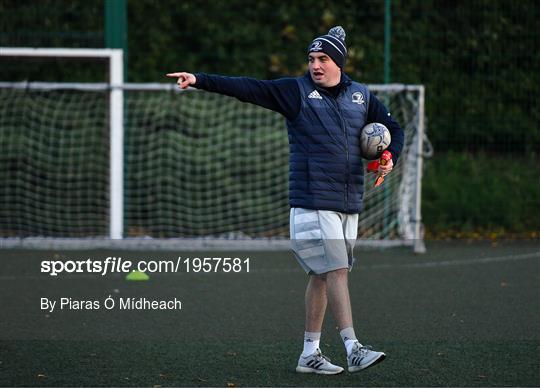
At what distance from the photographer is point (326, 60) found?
565cm

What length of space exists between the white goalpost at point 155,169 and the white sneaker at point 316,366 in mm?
6399

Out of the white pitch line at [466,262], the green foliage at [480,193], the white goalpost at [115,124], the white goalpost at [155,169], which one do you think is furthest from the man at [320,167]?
the green foliage at [480,193]

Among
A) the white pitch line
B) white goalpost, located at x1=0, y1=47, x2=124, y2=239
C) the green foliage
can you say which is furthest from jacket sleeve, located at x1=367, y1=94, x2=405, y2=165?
the green foliage

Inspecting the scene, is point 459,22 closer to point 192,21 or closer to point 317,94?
point 192,21

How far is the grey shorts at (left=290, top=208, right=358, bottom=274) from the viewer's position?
557cm

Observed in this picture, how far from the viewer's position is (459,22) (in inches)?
519

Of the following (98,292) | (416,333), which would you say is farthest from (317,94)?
(98,292)

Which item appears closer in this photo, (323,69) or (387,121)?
(323,69)

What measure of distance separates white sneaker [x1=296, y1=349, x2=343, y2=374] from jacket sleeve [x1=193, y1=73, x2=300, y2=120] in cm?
114

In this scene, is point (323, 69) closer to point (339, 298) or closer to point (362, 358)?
point (339, 298)

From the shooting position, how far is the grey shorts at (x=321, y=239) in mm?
5574

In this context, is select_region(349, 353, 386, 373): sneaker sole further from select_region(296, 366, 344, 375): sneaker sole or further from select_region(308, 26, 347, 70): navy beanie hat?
select_region(308, 26, 347, 70): navy beanie hat

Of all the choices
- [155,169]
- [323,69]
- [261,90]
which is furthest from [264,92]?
[155,169]

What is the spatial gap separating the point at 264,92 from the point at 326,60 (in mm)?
333
